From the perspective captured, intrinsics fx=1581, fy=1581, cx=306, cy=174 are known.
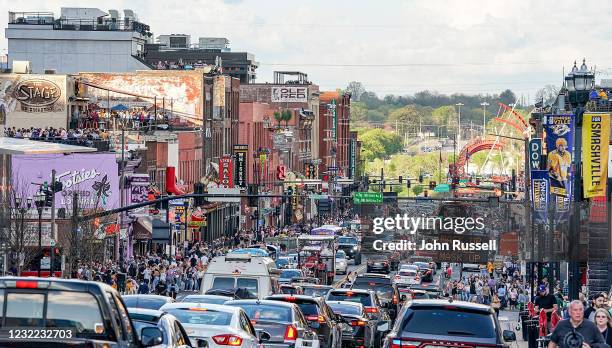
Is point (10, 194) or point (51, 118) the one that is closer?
point (10, 194)

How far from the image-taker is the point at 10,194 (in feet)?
207

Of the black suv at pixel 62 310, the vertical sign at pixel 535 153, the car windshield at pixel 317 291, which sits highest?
the vertical sign at pixel 535 153

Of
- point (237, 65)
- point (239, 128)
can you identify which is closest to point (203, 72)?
point (239, 128)

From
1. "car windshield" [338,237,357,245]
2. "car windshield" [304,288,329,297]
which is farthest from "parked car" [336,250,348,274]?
"car windshield" [304,288,329,297]

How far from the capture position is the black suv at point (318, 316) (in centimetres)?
2986

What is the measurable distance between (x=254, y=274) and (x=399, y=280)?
29.1 metres

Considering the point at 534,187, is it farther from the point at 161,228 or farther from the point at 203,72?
the point at 203,72

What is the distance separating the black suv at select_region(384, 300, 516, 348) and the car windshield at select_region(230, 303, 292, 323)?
18.6ft

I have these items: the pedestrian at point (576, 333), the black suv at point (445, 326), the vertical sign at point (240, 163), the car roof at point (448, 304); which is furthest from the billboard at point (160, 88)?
the pedestrian at point (576, 333)

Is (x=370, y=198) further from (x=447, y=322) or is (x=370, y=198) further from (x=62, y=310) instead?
(x=62, y=310)

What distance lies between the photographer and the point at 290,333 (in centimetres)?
2581

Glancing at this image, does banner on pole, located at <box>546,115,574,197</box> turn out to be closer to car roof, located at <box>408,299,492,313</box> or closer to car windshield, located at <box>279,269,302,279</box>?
car windshield, located at <box>279,269,302,279</box>

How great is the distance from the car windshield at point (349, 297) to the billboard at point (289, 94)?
5199 inches

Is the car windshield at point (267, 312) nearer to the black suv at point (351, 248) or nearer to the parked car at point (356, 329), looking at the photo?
the parked car at point (356, 329)
